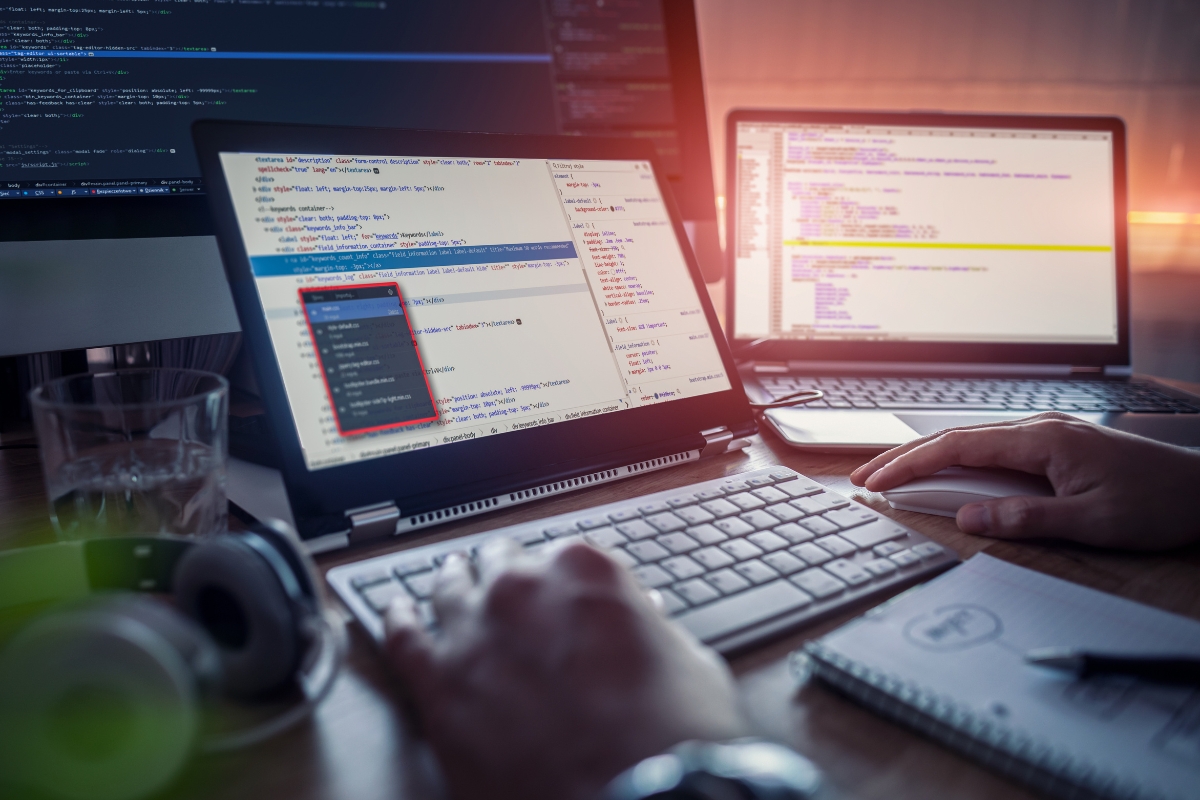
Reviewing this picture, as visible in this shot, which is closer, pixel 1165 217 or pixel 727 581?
pixel 727 581

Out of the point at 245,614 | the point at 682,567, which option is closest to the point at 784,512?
the point at 682,567

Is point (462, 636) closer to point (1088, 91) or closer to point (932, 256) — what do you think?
point (932, 256)

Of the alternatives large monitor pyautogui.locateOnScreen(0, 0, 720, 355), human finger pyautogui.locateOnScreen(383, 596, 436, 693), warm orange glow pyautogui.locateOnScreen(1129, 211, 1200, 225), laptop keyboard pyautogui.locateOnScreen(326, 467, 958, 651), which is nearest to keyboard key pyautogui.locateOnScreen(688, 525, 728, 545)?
laptop keyboard pyautogui.locateOnScreen(326, 467, 958, 651)

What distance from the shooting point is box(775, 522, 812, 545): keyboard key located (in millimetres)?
508

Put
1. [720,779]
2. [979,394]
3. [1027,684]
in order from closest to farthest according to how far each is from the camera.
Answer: [720,779] < [1027,684] < [979,394]

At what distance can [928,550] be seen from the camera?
19.9 inches

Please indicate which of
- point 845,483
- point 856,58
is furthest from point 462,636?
point 856,58

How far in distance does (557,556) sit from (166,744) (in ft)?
0.59

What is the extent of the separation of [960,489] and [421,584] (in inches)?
17.5

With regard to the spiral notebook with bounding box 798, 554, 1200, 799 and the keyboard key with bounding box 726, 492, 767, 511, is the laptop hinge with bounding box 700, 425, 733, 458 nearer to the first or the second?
the keyboard key with bounding box 726, 492, 767, 511

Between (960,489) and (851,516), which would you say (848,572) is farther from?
(960,489)

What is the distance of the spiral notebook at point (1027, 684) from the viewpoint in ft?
1.00

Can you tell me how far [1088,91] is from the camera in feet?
4.74

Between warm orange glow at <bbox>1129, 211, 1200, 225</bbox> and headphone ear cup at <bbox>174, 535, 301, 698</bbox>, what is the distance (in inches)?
67.7
